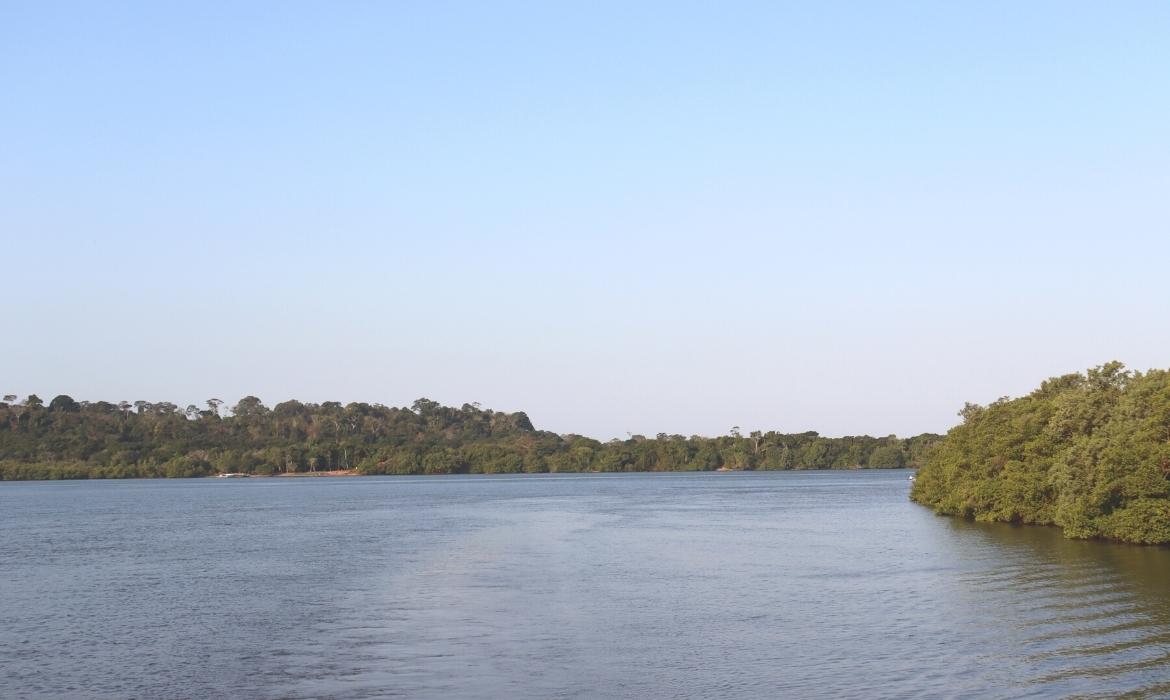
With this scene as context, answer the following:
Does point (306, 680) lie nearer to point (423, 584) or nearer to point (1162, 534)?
point (423, 584)

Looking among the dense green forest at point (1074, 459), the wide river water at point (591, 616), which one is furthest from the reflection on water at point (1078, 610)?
the dense green forest at point (1074, 459)

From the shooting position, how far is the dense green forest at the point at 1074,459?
50.5 m

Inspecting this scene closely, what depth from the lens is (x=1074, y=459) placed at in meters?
55.8

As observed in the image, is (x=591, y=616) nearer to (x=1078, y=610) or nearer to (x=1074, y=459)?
(x=1078, y=610)

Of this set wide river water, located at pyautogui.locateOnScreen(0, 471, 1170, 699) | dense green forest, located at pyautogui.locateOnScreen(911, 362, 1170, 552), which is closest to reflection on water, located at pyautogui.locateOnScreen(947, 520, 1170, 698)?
wide river water, located at pyautogui.locateOnScreen(0, 471, 1170, 699)

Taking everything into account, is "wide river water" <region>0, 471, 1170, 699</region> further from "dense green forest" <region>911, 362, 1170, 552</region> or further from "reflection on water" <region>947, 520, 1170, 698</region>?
"dense green forest" <region>911, 362, 1170, 552</region>

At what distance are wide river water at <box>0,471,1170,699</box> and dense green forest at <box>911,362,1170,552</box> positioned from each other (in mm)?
1782

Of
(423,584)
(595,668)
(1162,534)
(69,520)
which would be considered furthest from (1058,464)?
(69,520)

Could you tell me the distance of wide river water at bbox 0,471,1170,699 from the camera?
26.8 meters

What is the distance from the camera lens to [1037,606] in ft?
120

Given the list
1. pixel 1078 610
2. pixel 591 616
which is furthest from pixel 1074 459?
pixel 591 616

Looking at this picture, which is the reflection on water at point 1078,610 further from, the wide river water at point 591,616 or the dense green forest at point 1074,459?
the dense green forest at point 1074,459

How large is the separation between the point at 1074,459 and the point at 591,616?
102ft

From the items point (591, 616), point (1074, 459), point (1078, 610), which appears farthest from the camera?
point (1074, 459)
